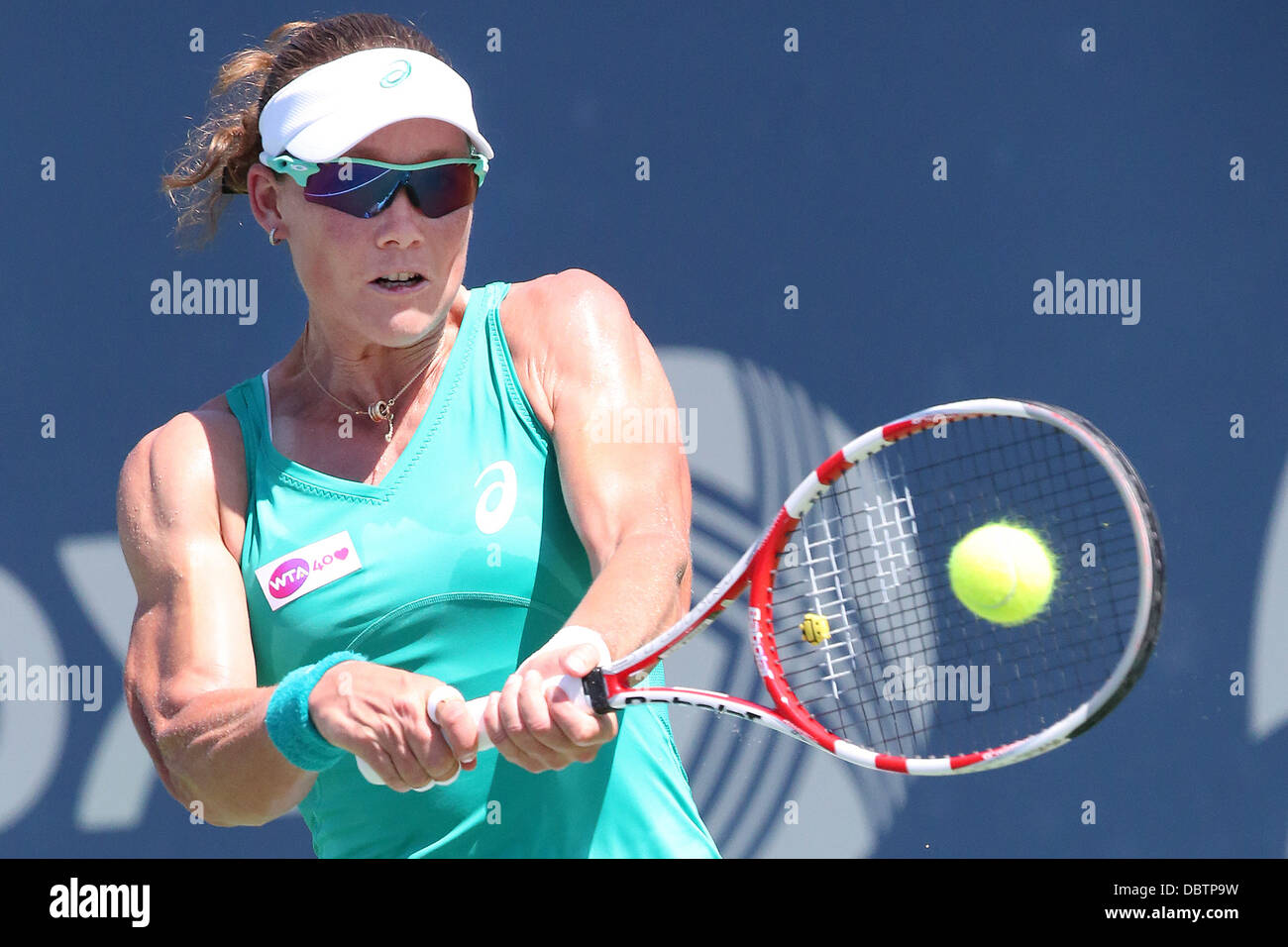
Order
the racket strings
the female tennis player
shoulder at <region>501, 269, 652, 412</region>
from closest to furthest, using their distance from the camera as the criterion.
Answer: the female tennis player, shoulder at <region>501, 269, 652, 412</region>, the racket strings

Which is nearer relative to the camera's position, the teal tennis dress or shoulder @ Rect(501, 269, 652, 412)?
the teal tennis dress

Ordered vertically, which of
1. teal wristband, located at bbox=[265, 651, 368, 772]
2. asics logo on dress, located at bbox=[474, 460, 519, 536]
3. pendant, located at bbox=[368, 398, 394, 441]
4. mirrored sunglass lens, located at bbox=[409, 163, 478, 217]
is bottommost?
teal wristband, located at bbox=[265, 651, 368, 772]

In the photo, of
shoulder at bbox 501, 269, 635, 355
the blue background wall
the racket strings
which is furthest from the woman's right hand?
the blue background wall

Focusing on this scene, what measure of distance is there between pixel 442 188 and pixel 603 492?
49 cm

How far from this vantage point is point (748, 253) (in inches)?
149

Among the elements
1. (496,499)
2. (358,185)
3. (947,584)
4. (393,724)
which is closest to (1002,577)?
(496,499)

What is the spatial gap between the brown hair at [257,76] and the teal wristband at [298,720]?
0.84 meters

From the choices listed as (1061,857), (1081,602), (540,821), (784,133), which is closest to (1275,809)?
(1061,857)

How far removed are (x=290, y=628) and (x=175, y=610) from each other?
0.54 ft

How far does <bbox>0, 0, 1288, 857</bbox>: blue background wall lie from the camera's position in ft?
12.4

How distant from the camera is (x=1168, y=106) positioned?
3.84 meters

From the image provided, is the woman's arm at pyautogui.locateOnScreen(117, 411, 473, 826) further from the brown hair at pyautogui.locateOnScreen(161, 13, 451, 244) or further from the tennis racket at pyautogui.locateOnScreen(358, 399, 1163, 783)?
the brown hair at pyautogui.locateOnScreen(161, 13, 451, 244)

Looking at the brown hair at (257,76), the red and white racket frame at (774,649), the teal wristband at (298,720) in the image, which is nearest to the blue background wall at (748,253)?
the brown hair at (257,76)
